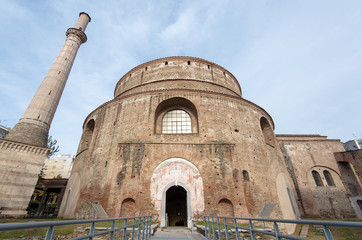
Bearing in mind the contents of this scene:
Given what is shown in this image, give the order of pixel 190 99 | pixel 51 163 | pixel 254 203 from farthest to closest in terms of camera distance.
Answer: pixel 51 163 < pixel 190 99 < pixel 254 203

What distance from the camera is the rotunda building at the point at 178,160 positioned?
371 inches

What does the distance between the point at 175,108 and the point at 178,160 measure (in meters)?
4.05

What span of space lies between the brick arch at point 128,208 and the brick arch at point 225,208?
13.4ft

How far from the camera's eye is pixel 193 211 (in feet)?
29.9

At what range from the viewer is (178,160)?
10344 mm

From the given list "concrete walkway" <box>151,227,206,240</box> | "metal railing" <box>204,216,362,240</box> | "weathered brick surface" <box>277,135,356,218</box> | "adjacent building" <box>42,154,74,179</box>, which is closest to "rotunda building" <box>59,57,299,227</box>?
"concrete walkway" <box>151,227,206,240</box>

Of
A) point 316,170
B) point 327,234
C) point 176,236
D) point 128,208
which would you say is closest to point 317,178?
point 316,170

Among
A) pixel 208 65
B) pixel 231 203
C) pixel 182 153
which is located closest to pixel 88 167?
pixel 182 153

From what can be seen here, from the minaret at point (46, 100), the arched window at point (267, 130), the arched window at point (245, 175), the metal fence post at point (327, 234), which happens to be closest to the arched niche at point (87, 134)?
the minaret at point (46, 100)

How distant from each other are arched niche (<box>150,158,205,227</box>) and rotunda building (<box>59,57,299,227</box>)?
43mm

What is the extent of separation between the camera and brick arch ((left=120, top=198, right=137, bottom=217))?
922 centimetres

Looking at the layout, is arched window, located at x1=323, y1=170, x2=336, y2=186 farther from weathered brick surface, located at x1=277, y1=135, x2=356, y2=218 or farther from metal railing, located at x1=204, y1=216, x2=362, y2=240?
metal railing, located at x1=204, y1=216, x2=362, y2=240

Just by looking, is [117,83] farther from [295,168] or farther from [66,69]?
[295,168]

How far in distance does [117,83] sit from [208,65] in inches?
356
